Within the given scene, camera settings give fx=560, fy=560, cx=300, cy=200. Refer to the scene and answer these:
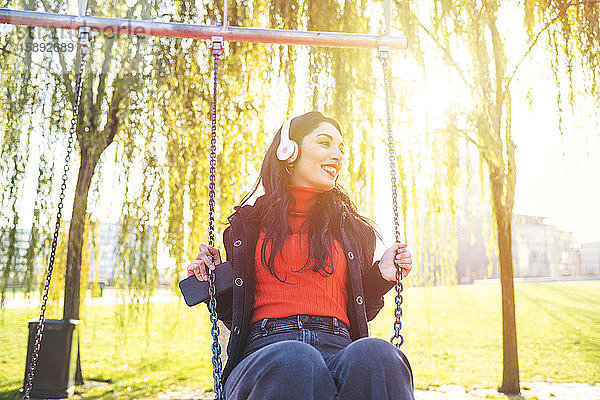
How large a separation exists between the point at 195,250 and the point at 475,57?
2.73 metres

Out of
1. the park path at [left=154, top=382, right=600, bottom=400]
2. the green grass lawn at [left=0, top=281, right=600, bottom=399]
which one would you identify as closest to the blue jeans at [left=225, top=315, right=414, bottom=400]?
the green grass lawn at [left=0, top=281, right=600, bottom=399]

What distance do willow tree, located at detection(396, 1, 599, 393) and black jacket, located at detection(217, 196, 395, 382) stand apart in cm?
278

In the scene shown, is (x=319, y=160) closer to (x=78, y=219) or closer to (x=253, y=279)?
(x=253, y=279)

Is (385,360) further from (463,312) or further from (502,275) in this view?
(463,312)

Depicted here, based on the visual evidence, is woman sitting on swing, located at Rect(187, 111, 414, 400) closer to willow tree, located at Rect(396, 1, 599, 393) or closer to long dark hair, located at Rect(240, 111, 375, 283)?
long dark hair, located at Rect(240, 111, 375, 283)

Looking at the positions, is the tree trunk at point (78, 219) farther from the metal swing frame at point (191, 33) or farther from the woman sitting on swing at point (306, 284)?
the woman sitting on swing at point (306, 284)

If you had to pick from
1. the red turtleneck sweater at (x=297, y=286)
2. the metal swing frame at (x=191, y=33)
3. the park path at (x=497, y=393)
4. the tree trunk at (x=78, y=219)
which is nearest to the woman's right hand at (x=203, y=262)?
the red turtleneck sweater at (x=297, y=286)

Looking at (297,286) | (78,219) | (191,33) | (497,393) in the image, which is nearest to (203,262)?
(297,286)

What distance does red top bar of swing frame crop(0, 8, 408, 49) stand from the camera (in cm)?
225

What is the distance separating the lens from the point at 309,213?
6.81 feet

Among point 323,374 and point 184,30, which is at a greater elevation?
point 184,30

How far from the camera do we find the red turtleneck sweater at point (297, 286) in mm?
1794

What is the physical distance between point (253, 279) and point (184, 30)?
1157 mm

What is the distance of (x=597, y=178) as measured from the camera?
15.6 feet
